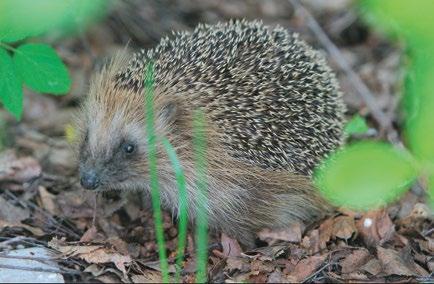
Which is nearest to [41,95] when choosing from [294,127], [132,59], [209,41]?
[132,59]

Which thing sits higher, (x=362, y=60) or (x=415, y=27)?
(x=362, y=60)

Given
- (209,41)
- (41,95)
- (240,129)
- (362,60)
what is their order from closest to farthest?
(240,129)
(209,41)
(41,95)
(362,60)

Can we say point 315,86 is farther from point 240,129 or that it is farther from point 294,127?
point 240,129

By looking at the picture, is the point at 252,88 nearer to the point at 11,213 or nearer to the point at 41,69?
the point at 41,69

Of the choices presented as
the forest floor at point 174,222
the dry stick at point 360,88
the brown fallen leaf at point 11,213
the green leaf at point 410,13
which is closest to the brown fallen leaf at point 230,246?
the forest floor at point 174,222

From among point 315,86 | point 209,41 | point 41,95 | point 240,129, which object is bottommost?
point 240,129

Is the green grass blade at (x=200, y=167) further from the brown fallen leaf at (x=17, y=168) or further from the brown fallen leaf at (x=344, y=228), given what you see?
the brown fallen leaf at (x=17, y=168)

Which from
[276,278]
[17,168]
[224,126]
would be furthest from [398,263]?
[17,168]
